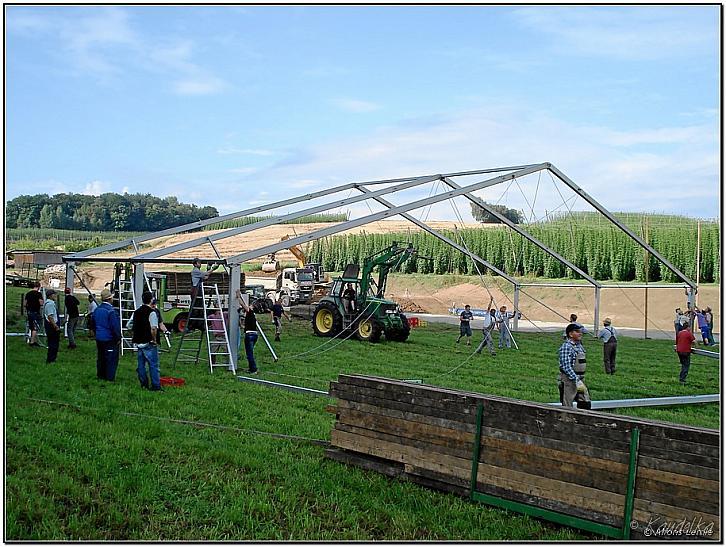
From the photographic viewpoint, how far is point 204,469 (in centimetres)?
711

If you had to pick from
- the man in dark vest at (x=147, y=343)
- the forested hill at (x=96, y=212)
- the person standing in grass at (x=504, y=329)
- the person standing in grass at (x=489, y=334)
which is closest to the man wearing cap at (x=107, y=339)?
the man in dark vest at (x=147, y=343)

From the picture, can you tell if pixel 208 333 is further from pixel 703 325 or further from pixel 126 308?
pixel 703 325

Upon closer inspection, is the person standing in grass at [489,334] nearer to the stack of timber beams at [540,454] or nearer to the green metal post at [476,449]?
the stack of timber beams at [540,454]

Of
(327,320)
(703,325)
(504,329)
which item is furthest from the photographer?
(703,325)

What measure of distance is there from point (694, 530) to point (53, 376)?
10093 millimetres

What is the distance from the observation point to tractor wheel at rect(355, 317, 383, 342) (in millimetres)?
21641

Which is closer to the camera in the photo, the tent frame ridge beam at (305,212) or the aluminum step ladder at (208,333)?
the aluminum step ladder at (208,333)

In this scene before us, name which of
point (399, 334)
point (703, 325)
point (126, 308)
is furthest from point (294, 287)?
point (703, 325)

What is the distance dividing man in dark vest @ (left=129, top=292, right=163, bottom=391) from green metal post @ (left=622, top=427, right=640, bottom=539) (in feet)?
25.3

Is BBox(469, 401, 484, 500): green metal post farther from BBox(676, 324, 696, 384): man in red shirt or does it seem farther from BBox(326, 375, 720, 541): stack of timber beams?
BBox(676, 324, 696, 384): man in red shirt

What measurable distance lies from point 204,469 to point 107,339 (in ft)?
17.9

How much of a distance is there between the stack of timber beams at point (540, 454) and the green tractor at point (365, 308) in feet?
46.7

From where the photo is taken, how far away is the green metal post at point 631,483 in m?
5.40

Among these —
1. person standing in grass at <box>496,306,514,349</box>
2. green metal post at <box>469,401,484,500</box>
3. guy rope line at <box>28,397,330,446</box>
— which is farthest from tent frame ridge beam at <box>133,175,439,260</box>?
green metal post at <box>469,401,484,500</box>
